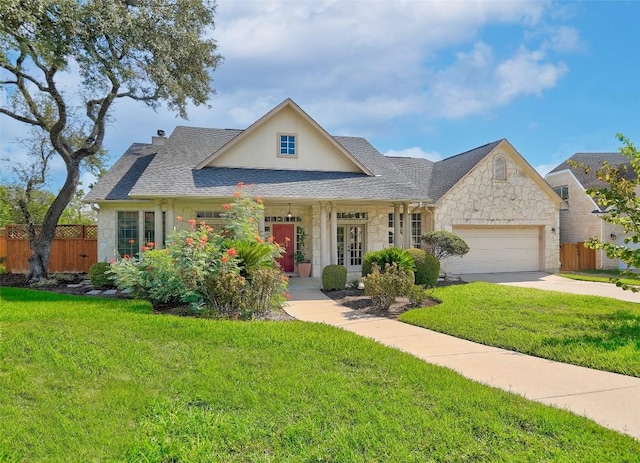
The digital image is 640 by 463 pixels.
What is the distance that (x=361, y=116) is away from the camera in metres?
15.5

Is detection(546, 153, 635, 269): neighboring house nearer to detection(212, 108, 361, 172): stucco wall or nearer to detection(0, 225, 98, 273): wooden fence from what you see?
detection(212, 108, 361, 172): stucco wall

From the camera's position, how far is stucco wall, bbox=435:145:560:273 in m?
17.1

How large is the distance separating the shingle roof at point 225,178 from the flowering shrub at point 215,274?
330 cm

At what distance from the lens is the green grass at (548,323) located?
575 centimetres

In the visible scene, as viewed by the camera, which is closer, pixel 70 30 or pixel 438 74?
pixel 70 30

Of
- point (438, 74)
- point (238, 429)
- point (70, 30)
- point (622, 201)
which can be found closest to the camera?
point (238, 429)

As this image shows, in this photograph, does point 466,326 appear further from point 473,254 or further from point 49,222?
point 49,222

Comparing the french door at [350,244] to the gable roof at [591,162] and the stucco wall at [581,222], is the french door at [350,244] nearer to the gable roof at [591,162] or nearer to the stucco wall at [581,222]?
the stucco wall at [581,222]

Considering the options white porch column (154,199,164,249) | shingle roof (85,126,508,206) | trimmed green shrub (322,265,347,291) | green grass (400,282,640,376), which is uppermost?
shingle roof (85,126,508,206)

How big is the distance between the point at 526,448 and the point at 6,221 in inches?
766

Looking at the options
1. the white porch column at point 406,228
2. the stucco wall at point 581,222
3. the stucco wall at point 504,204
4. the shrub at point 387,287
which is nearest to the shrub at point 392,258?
the shrub at point 387,287

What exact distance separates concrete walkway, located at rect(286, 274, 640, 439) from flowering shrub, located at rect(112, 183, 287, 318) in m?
1.60

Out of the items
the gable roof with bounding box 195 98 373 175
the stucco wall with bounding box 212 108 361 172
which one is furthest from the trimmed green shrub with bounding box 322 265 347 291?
the gable roof with bounding box 195 98 373 175

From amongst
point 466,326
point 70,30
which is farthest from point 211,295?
point 70,30
